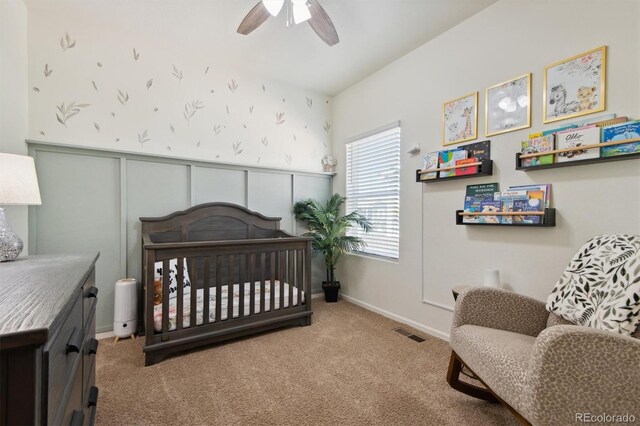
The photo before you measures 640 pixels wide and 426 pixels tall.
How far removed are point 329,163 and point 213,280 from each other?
6.47 ft

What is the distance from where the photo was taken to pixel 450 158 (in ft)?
7.62

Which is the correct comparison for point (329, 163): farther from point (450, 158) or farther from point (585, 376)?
point (585, 376)

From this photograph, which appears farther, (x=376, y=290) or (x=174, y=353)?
(x=376, y=290)

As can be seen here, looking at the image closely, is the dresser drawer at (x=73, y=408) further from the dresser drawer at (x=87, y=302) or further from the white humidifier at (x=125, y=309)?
the white humidifier at (x=125, y=309)

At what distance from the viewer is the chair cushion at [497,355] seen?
1.08 m

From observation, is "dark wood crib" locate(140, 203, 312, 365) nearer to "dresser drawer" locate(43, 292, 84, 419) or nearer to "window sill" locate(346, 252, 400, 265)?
"window sill" locate(346, 252, 400, 265)

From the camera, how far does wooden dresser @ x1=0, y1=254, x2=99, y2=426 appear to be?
49cm

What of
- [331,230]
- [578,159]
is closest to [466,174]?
[578,159]

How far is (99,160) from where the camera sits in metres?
2.45

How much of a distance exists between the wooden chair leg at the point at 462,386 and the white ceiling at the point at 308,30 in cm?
245

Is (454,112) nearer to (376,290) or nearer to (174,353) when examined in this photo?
(376,290)

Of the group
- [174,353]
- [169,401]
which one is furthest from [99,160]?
[169,401]

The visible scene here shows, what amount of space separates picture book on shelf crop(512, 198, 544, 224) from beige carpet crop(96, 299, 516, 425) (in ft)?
3.64

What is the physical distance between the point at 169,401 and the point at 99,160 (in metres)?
2.04
